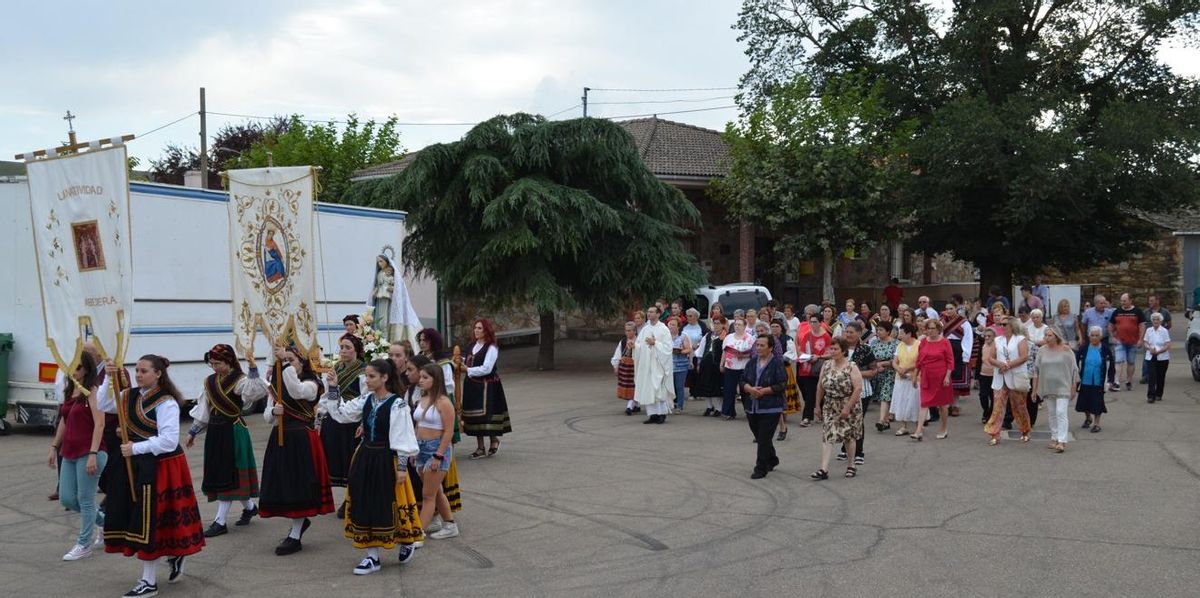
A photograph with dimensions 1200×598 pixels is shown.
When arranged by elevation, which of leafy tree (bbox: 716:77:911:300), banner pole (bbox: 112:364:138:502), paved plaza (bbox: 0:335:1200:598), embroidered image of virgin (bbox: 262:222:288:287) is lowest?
paved plaza (bbox: 0:335:1200:598)

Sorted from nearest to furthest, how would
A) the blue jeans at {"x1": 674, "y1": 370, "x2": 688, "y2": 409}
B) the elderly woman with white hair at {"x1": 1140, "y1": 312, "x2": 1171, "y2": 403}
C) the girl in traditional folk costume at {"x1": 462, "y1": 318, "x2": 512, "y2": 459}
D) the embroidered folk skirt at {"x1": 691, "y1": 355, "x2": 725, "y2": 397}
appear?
the girl in traditional folk costume at {"x1": 462, "y1": 318, "x2": 512, "y2": 459} < the embroidered folk skirt at {"x1": 691, "y1": 355, "x2": 725, "y2": 397} < the blue jeans at {"x1": 674, "y1": 370, "x2": 688, "y2": 409} < the elderly woman with white hair at {"x1": 1140, "y1": 312, "x2": 1171, "y2": 403}

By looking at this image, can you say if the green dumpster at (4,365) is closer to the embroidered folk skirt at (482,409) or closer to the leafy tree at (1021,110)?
the embroidered folk skirt at (482,409)

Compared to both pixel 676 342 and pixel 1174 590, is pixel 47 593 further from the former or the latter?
pixel 676 342

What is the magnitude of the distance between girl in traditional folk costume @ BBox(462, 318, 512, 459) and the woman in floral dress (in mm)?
3584

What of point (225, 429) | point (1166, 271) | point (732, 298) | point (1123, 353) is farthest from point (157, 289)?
→ point (1166, 271)

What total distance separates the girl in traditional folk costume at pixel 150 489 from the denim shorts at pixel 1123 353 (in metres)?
16.3

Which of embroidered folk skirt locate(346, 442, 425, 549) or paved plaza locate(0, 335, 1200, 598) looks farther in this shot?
embroidered folk skirt locate(346, 442, 425, 549)

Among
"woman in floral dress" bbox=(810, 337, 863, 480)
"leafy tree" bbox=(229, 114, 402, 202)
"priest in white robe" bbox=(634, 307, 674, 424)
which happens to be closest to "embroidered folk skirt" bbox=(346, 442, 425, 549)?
"woman in floral dress" bbox=(810, 337, 863, 480)

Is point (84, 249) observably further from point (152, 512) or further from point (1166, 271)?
point (1166, 271)

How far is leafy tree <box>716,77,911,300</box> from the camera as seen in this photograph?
90.6ft

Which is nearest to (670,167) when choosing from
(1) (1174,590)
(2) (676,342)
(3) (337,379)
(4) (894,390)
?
(2) (676,342)

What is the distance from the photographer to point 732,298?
22.1 meters

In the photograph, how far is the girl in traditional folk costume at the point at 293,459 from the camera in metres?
7.92

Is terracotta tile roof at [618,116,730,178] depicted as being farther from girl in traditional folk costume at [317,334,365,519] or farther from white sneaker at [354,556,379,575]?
white sneaker at [354,556,379,575]
